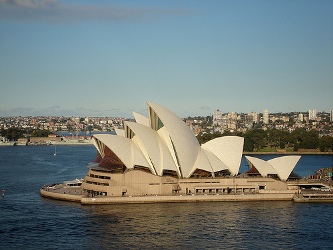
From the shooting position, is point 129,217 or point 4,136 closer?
point 129,217

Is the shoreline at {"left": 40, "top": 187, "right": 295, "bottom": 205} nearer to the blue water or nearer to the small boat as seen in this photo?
the small boat

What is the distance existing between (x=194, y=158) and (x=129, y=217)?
441 inches

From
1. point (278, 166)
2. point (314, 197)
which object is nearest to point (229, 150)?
point (278, 166)

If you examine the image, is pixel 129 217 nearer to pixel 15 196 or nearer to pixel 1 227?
pixel 1 227

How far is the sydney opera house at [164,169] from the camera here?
46406mm

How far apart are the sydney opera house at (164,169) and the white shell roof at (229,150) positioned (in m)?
0.33

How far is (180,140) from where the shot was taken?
47.7m

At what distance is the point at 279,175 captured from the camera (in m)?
49.7

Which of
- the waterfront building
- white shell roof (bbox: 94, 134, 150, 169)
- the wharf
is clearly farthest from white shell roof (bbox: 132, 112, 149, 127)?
the wharf

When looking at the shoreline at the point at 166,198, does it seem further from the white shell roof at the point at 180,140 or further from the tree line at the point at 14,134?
the tree line at the point at 14,134

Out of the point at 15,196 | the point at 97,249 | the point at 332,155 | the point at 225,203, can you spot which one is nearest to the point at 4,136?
the point at 332,155

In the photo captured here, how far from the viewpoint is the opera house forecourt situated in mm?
46188

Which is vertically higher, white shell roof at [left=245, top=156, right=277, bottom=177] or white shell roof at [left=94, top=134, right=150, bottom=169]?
white shell roof at [left=94, top=134, right=150, bottom=169]

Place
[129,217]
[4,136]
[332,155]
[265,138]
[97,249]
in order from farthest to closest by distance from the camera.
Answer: [4,136]
[265,138]
[332,155]
[129,217]
[97,249]
